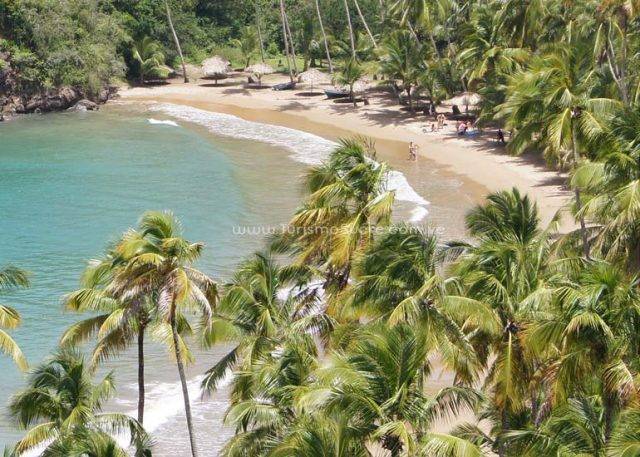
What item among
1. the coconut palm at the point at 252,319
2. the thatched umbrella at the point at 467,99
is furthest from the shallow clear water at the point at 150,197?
the thatched umbrella at the point at 467,99

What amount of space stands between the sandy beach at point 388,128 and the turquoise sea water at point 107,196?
16.0ft

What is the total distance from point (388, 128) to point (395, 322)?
35.8 meters

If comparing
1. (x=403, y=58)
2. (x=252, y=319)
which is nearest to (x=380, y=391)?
(x=252, y=319)

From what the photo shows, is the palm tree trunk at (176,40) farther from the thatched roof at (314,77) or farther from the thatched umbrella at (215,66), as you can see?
the thatched roof at (314,77)

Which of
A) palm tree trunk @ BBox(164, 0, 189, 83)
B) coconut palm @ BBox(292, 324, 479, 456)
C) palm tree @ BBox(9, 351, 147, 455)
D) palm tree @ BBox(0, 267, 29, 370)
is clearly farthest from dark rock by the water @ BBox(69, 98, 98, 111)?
coconut palm @ BBox(292, 324, 479, 456)

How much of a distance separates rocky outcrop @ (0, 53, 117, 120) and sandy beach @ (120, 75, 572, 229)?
325cm

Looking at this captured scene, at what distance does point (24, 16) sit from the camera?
58219 mm

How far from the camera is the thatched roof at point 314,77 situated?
57.9m

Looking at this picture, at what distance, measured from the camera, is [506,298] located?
44.6ft

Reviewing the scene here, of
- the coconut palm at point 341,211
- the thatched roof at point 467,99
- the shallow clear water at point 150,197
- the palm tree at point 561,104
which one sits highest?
the palm tree at point 561,104

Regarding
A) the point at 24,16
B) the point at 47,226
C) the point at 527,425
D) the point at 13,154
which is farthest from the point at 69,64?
the point at 527,425

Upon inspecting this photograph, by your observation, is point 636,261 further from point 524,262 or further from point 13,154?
point 13,154

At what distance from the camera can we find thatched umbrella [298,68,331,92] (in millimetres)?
57866

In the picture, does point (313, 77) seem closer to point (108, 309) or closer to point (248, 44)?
point (248, 44)
